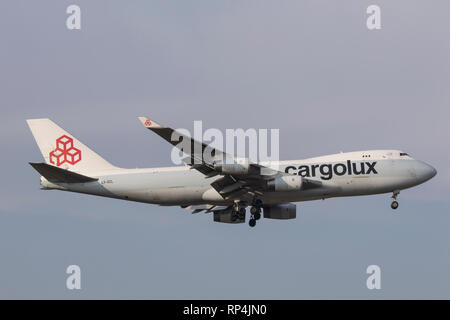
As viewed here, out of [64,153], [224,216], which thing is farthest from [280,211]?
[64,153]

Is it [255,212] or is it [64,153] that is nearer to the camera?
[255,212]

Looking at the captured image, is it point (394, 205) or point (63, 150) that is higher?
point (63, 150)

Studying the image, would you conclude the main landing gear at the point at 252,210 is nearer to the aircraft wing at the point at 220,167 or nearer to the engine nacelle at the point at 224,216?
the aircraft wing at the point at 220,167

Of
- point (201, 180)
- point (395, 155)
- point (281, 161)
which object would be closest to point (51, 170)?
point (201, 180)

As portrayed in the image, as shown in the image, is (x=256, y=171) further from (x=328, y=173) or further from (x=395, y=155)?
(x=395, y=155)

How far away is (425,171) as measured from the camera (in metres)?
79.4

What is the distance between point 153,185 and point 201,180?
12.4 feet

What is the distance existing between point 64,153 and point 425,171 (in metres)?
29.0

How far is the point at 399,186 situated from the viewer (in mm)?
78625

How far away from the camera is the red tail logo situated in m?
82.7

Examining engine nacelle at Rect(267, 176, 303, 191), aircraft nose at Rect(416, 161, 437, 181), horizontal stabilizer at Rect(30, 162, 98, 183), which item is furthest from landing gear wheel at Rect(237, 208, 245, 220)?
aircraft nose at Rect(416, 161, 437, 181)

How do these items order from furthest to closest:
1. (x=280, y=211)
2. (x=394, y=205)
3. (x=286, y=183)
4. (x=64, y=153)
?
1. (x=64, y=153)
2. (x=280, y=211)
3. (x=394, y=205)
4. (x=286, y=183)

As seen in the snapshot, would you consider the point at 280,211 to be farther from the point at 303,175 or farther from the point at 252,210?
the point at 303,175

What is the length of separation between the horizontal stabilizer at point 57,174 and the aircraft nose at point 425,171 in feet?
83.1
